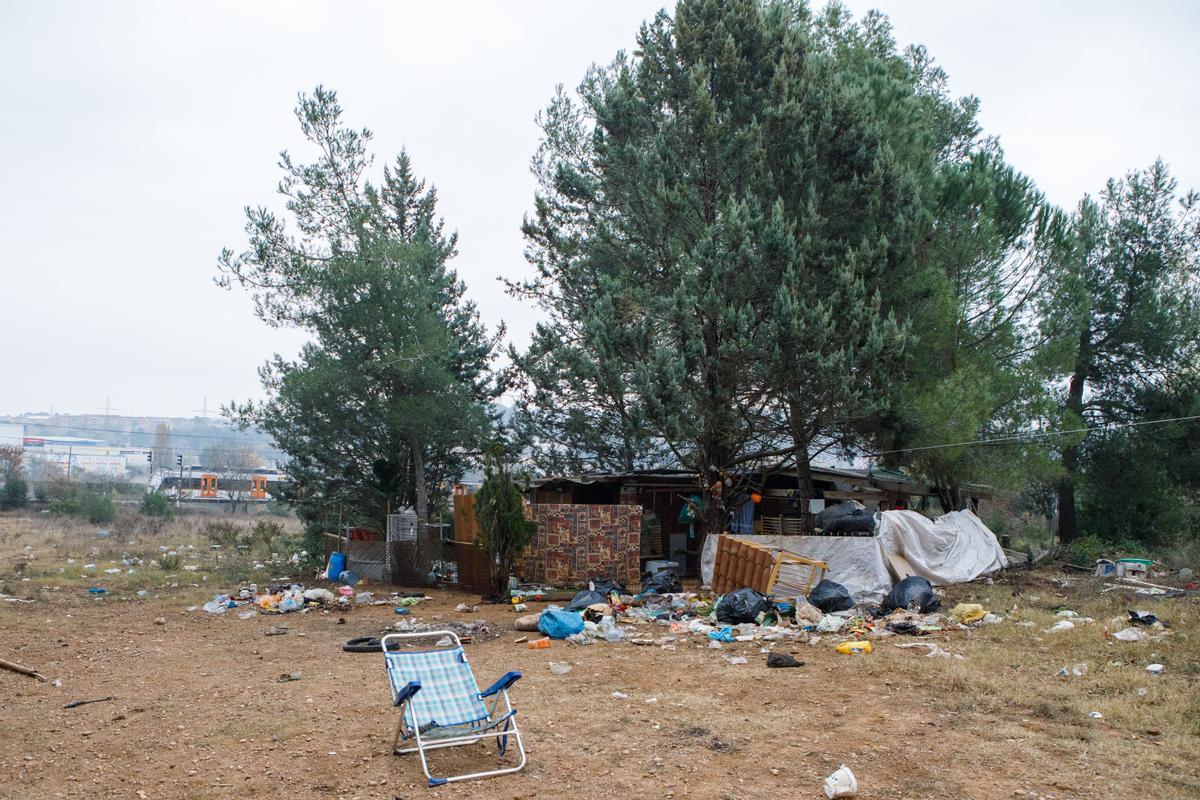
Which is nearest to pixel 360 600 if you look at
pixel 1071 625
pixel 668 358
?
pixel 668 358

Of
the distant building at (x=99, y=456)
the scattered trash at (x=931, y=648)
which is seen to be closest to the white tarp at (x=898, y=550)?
the scattered trash at (x=931, y=648)

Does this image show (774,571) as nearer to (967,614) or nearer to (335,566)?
(967,614)

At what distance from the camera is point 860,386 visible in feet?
47.6

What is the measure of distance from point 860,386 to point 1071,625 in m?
5.55

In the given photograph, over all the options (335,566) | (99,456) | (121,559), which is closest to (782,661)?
(335,566)

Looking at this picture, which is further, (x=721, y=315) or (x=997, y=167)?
(x=997, y=167)

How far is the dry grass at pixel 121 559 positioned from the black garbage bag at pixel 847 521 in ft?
32.8

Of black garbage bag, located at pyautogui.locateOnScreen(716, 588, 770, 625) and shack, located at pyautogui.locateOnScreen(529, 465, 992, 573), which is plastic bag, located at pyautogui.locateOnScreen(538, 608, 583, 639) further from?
shack, located at pyautogui.locateOnScreen(529, 465, 992, 573)

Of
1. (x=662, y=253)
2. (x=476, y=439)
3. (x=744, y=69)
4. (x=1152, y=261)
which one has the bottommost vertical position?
(x=476, y=439)

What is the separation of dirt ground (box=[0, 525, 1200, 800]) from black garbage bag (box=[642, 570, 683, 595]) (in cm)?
351

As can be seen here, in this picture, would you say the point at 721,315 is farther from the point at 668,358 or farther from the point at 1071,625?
the point at 1071,625

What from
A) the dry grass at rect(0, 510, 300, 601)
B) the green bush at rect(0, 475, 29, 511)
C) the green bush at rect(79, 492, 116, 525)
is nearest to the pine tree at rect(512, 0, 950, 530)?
the dry grass at rect(0, 510, 300, 601)

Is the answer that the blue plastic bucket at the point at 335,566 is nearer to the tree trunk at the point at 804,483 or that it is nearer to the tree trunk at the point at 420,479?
the tree trunk at the point at 420,479

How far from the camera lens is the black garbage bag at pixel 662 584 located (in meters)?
13.2
